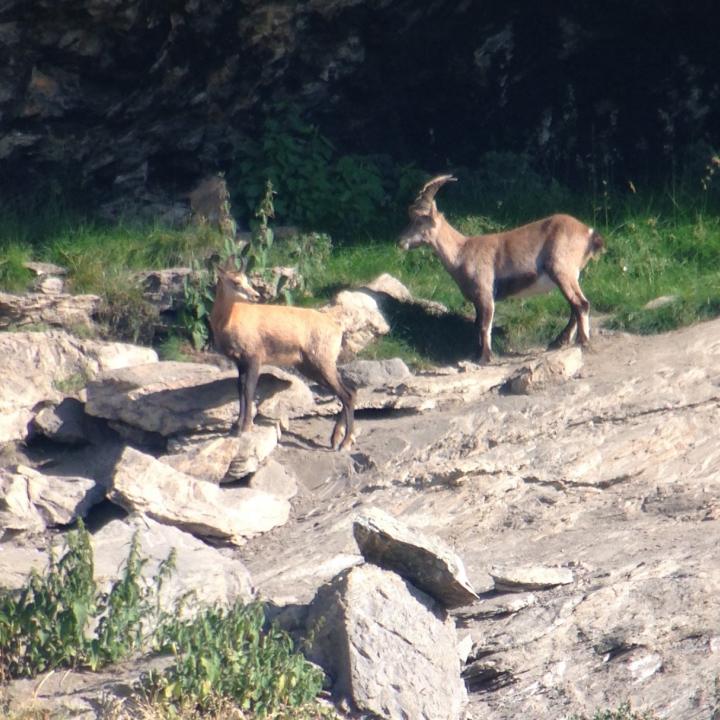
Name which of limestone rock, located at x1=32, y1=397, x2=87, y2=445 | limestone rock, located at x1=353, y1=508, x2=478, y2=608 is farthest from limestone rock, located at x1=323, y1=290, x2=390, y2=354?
limestone rock, located at x1=353, y1=508, x2=478, y2=608

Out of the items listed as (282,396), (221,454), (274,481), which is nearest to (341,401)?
(282,396)

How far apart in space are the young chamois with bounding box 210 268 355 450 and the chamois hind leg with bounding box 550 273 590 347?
7.08ft

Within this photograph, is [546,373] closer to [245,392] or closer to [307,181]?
[245,392]

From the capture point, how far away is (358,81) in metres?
15.6

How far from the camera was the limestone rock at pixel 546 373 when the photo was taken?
1102 centimetres

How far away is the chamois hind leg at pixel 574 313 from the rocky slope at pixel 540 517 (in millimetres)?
166

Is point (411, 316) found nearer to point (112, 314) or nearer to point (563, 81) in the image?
point (112, 314)

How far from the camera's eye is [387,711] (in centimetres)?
675

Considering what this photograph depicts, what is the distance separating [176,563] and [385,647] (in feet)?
5.04

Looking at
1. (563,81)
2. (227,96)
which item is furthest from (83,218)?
(563,81)

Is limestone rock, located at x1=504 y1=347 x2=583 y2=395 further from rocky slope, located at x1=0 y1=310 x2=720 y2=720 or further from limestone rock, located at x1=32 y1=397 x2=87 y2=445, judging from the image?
limestone rock, located at x1=32 y1=397 x2=87 y2=445

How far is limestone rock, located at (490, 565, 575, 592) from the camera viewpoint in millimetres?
7965

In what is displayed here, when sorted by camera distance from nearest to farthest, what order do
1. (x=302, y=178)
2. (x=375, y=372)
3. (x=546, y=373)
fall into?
(x=546, y=373) → (x=375, y=372) → (x=302, y=178)

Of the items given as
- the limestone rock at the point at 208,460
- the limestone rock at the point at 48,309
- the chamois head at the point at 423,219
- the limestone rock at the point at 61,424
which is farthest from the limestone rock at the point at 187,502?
the chamois head at the point at 423,219
